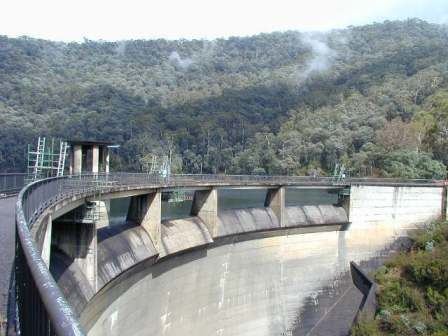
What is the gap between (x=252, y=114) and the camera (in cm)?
13350

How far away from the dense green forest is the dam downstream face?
2235cm

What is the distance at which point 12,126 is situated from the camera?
107 metres

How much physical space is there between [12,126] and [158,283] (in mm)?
92071

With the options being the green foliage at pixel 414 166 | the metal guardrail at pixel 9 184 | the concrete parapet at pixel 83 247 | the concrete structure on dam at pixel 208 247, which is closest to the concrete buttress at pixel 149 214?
the concrete structure on dam at pixel 208 247

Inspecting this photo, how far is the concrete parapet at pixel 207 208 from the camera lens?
28266 millimetres

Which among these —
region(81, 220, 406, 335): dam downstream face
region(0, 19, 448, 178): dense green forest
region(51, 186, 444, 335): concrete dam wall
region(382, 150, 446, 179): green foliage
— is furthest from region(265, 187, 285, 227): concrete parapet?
region(0, 19, 448, 178): dense green forest

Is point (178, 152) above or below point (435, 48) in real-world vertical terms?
below

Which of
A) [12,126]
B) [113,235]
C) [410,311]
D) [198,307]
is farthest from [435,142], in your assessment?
[12,126]

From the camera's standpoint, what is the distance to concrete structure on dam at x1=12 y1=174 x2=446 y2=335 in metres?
18.2

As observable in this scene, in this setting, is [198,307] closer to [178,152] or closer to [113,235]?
[113,235]

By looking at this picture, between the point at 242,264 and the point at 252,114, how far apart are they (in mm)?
104853

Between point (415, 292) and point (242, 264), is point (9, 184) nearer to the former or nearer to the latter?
point (242, 264)

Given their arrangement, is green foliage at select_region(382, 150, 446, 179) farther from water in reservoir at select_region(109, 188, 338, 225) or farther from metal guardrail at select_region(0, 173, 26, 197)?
metal guardrail at select_region(0, 173, 26, 197)

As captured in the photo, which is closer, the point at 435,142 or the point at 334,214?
the point at 334,214
